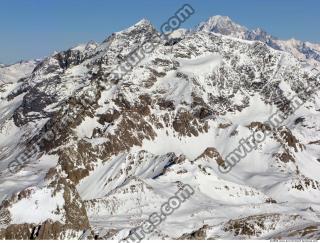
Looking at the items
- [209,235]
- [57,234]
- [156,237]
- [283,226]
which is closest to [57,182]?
[57,234]

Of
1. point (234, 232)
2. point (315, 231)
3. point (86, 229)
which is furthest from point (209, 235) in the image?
point (86, 229)

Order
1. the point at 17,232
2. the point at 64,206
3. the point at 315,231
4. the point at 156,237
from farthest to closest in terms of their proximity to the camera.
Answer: the point at 156,237 < the point at 315,231 < the point at 64,206 < the point at 17,232

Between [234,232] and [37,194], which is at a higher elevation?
[37,194]

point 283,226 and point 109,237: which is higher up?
point 109,237

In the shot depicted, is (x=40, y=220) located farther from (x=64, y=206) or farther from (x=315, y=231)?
(x=315, y=231)

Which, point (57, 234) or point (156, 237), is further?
point (156, 237)

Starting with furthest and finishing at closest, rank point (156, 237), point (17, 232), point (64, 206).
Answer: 1. point (156, 237)
2. point (64, 206)
3. point (17, 232)

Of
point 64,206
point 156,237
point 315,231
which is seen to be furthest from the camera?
point 156,237

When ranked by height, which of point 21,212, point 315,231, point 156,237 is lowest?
point 315,231

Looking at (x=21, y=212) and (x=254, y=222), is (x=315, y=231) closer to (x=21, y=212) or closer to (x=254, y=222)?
(x=254, y=222)
